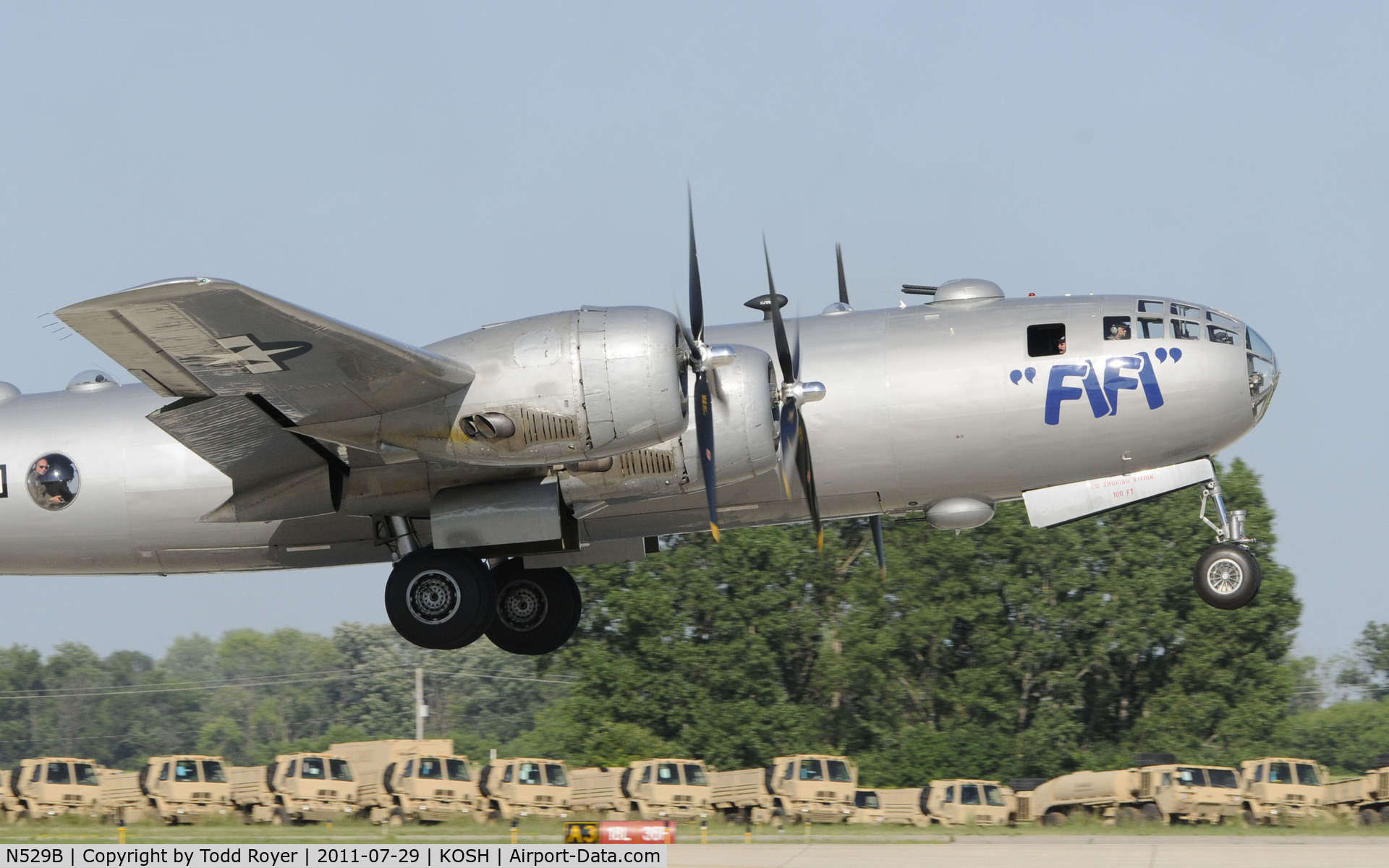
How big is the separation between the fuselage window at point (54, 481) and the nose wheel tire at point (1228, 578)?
1693 cm

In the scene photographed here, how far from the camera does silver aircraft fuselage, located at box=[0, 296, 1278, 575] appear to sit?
70.7ft

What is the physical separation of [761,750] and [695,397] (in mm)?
41589

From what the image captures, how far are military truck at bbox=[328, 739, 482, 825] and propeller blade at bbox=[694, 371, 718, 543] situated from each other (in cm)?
1808

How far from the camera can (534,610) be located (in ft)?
81.3

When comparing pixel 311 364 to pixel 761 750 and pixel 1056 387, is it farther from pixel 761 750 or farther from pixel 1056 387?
pixel 761 750

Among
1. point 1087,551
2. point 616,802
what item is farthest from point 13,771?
point 1087,551

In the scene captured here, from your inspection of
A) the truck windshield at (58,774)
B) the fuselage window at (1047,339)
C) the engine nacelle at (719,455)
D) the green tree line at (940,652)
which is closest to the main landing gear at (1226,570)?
the fuselage window at (1047,339)

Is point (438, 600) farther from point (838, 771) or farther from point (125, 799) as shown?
point (838, 771)

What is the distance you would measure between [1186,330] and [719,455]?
7.28m

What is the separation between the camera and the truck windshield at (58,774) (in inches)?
1443

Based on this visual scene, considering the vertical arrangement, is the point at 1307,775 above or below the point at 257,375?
below

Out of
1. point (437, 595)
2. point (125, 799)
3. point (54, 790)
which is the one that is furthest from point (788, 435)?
point (54, 790)

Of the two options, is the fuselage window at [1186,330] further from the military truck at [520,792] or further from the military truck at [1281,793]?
the military truck at [520,792]

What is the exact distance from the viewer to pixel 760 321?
75.5 feet
